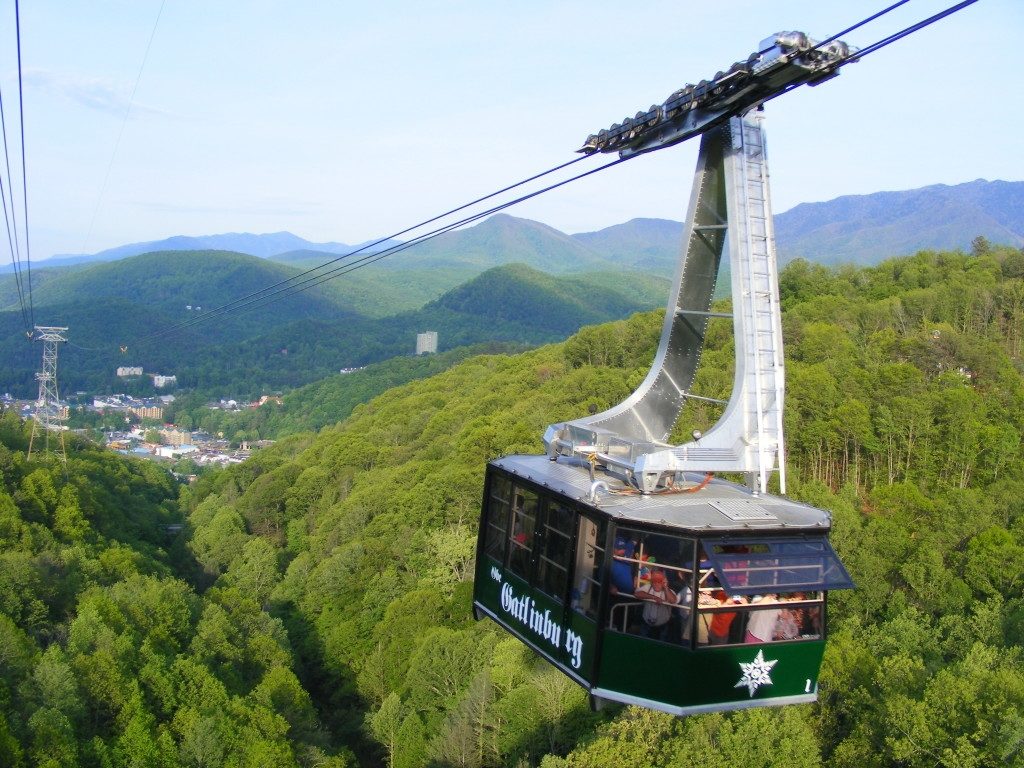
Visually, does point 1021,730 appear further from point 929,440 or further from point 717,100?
point 929,440

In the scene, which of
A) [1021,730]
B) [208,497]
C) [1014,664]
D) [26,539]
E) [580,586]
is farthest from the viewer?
[208,497]

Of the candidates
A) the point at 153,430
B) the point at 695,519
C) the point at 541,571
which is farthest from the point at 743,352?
the point at 153,430

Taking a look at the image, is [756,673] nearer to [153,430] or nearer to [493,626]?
[493,626]

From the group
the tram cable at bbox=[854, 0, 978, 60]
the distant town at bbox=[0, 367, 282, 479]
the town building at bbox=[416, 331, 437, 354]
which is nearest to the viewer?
the tram cable at bbox=[854, 0, 978, 60]

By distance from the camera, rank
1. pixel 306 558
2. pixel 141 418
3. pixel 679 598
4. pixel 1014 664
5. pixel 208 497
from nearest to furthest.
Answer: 1. pixel 679 598
2. pixel 1014 664
3. pixel 306 558
4. pixel 208 497
5. pixel 141 418

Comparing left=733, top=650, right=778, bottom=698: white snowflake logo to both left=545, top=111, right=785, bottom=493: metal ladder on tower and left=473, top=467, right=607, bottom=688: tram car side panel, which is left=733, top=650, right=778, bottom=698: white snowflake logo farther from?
left=545, top=111, right=785, bottom=493: metal ladder on tower

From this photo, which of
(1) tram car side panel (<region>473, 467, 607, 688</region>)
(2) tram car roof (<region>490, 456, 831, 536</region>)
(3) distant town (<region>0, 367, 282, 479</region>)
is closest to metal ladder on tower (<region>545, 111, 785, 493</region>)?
(2) tram car roof (<region>490, 456, 831, 536</region>)

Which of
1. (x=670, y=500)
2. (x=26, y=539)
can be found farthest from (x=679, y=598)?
(x=26, y=539)
